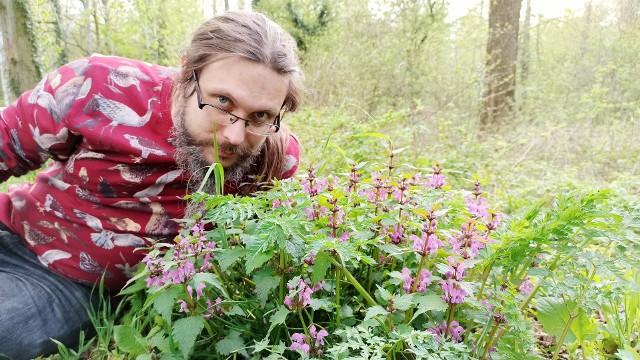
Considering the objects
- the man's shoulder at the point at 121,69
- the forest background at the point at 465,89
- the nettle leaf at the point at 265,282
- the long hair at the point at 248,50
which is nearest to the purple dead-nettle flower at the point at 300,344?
the nettle leaf at the point at 265,282

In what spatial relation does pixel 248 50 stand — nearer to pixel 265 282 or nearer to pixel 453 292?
pixel 265 282

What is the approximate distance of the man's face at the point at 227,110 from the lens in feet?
6.08

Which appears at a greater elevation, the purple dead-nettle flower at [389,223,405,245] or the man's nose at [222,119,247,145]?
the man's nose at [222,119,247,145]

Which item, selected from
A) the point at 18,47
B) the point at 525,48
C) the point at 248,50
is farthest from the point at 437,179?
the point at 525,48

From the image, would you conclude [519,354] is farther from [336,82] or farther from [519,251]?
[336,82]

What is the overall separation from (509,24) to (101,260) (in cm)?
826

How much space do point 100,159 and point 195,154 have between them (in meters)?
0.52

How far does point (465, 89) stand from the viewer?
7340mm

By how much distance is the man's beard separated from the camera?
6.44 ft

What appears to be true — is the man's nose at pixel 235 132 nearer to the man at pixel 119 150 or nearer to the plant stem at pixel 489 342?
the man at pixel 119 150

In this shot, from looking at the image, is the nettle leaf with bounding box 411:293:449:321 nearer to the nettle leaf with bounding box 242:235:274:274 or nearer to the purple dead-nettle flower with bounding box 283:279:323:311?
the purple dead-nettle flower with bounding box 283:279:323:311

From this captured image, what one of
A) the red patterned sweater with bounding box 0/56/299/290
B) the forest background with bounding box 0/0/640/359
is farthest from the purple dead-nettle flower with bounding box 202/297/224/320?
the forest background with bounding box 0/0/640/359

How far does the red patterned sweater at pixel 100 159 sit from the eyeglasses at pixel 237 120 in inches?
12.0

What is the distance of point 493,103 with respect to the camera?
26.7 feet
